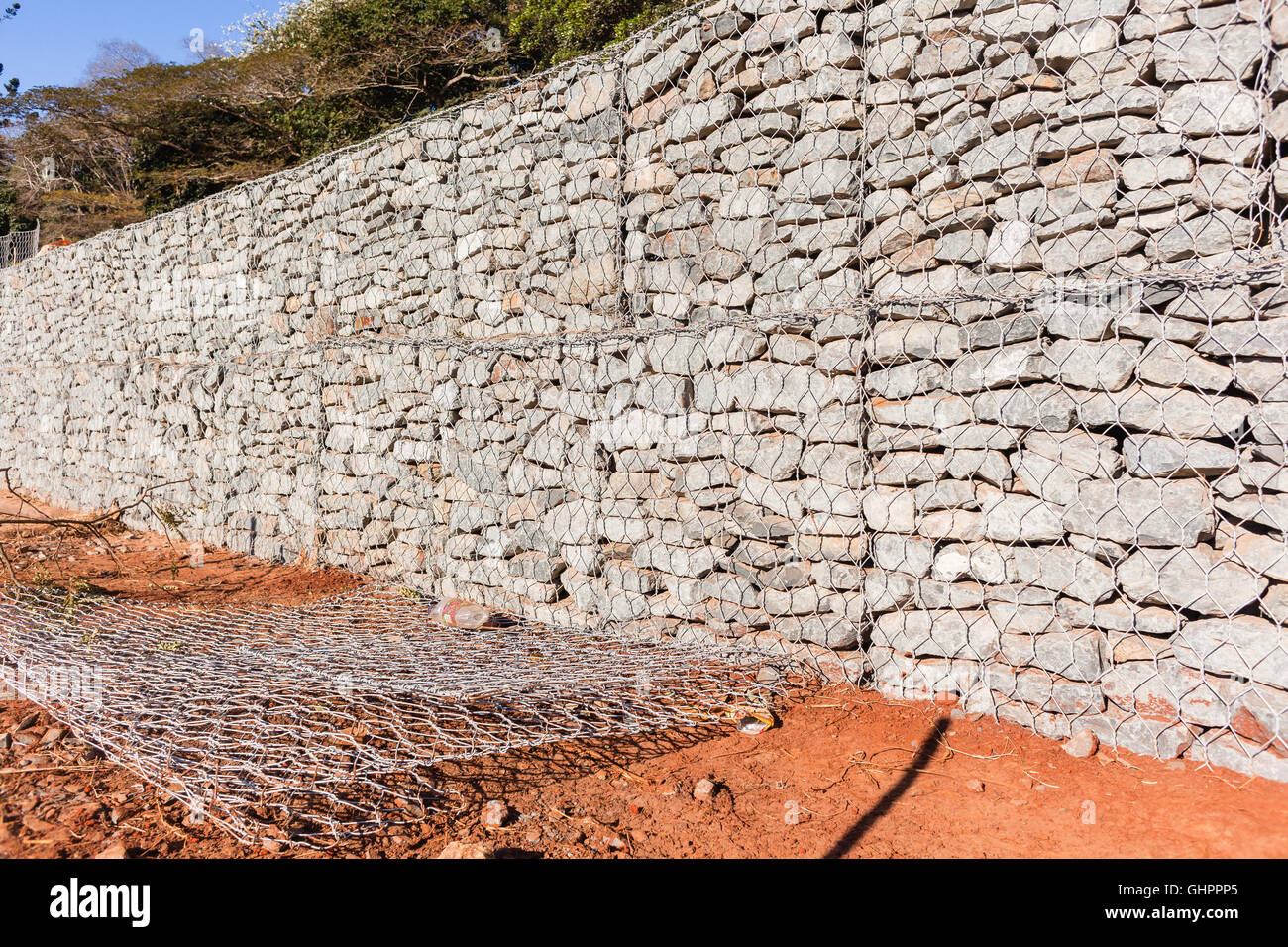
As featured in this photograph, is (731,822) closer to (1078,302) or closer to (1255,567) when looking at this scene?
(1255,567)

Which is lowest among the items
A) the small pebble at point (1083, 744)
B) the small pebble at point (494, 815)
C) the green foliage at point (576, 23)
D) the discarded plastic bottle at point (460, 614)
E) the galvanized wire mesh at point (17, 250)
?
the small pebble at point (494, 815)

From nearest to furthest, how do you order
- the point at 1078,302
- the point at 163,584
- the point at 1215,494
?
the point at 1215,494 → the point at 1078,302 → the point at 163,584

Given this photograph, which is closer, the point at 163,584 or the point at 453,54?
the point at 163,584

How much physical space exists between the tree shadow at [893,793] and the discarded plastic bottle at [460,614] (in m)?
2.27

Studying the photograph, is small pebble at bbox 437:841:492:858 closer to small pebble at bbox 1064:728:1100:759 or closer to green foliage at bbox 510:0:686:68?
small pebble at bbox 1064:728:1100:759

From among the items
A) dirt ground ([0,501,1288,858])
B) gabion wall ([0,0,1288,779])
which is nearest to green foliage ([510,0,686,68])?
gabion wall ([0,0,1288,779])

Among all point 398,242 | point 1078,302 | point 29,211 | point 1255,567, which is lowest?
point 1255,567

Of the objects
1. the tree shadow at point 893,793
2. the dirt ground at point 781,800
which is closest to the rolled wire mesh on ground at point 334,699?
the dirt ground at point 781,800

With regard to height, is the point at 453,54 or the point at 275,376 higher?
the point at 453,54

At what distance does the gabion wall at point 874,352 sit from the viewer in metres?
2.52

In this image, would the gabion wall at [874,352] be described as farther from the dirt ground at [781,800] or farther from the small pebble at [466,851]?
the small pebble at [466,851]

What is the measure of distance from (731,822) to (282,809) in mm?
1229

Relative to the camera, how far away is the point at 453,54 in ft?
36.6
